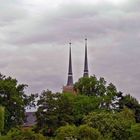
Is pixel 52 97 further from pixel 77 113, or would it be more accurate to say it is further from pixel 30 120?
pixel 30 120

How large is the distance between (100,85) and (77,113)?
25.3 feet

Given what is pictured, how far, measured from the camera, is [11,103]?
273 feet

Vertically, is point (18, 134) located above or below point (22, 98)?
below

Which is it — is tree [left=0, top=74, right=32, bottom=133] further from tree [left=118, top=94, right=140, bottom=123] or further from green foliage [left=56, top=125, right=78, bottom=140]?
green foliage [left=56, top=125, right=78, bottom=140]

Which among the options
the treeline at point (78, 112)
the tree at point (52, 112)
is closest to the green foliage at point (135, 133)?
the treeline at point (78, 112)

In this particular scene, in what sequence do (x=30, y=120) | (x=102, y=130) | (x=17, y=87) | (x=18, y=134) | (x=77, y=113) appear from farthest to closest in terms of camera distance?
1. (x=30, y=120)
2. (x=17, y=87)
3. (x=77, y=113)
4. (x=102, y=130)
5. (x=18, y=134)

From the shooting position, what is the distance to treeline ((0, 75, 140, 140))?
A: 65.9m

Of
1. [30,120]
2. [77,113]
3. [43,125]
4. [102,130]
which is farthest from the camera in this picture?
[30,120]

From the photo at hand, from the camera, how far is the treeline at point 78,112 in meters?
65.9

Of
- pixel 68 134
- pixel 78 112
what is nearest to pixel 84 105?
pixel 78 112

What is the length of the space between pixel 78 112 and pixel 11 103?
1021 centimetres

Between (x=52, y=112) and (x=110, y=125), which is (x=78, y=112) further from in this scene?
(x=110, y=125)

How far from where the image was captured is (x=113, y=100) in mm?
85250

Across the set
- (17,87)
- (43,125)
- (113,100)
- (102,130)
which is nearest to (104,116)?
(102,130)
